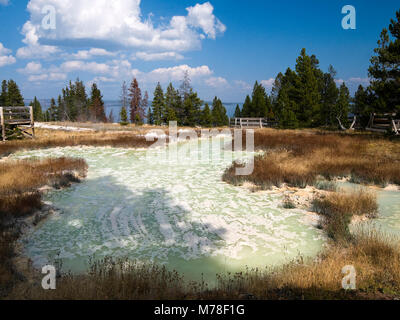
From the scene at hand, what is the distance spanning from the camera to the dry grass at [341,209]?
240 inches

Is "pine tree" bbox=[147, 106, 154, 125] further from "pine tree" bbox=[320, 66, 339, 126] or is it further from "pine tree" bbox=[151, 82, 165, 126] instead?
"pine tree" bbox=[320, 66, 339, 126]

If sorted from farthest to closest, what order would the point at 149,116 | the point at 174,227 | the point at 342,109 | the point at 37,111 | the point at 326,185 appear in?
the point at 37,111 < the point at 149,116 < the point at 342,109 < the point at 326,185 < the point at 174,227

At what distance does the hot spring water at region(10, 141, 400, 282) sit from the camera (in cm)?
518

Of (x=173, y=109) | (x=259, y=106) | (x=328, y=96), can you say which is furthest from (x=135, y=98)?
(x=328, y=96)

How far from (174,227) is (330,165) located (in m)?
8.12

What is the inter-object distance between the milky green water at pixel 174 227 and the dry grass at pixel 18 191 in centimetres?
43

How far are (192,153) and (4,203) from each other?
11.6m

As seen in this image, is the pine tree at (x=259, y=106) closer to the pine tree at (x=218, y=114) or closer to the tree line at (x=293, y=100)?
the tree line at (x=293, y=100)

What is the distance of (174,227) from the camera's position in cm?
660

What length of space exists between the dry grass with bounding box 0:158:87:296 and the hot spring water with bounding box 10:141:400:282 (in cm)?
44

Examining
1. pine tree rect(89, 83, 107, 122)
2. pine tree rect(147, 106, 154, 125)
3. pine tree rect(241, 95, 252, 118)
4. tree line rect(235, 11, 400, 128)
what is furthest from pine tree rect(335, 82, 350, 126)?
pine tree rect(89, 83, 107, 122)

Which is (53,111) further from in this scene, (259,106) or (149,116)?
(259,106)
